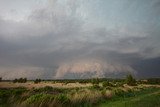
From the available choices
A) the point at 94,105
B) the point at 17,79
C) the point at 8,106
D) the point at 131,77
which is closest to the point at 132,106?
the point at 94,105

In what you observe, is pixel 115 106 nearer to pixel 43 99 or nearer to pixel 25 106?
pixel 43 99

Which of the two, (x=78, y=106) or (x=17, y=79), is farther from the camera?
(x=17, y=79)

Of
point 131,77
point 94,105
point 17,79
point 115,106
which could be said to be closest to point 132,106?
point 115,106

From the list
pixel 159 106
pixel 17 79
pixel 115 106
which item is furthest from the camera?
pixel 17 79

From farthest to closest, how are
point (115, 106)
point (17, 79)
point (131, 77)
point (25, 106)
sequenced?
point (17, 79) < point (131, 77) < point (115, 106) < point (25, 106)

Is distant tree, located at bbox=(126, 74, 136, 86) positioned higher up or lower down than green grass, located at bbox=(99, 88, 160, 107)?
higher up

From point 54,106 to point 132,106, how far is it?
7.49 metres

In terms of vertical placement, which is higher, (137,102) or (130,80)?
(130,80)

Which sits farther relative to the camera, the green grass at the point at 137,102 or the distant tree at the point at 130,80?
the distant tree at the point at 130,80

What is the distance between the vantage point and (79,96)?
33094 mm

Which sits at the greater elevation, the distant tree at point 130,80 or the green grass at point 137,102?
the distant tree at point 130,80

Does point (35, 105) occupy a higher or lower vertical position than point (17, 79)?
lower

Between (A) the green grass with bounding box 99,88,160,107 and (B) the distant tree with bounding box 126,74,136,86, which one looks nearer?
(A) the green grass with bounding box 99,88,160,107

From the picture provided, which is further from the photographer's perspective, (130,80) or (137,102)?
(130,80)
